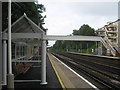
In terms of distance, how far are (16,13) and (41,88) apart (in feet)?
25.7

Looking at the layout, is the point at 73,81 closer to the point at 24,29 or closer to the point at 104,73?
the point at 24,29

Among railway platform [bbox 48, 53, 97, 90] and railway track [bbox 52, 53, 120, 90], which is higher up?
railway platform [bbox 48, 53, 97, 90]

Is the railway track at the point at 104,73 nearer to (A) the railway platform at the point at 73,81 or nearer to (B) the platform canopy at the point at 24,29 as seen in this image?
(A) the railway platform at the point at 73,81

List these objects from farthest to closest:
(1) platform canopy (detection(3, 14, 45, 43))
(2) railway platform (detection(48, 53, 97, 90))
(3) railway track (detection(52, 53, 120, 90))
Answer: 1. (3) railway track (detection(52, 53, 120, 90))
2. (2) railway platform (detection(48, 53, 97, 90))
3. (1) platform canopy (detection(3, 14, 45, 43))

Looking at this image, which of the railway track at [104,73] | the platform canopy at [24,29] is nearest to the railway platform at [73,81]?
the railway track at [104,73]

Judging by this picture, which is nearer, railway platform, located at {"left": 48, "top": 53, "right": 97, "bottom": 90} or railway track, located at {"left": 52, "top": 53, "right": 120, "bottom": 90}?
railway platform, located at {"left": 48, "top": 53, "right": 97, "bottom": 90}

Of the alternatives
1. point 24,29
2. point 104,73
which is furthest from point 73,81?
point 104,73

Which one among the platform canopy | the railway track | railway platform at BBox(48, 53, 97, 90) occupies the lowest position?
the railway track

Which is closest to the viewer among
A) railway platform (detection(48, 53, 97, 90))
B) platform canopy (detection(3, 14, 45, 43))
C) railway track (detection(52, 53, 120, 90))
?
platform canopy (detection(3, 14, 45, 43))

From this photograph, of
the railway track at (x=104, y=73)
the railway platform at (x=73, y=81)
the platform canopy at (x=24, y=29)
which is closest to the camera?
the platform canopy at (x=24, y=29)

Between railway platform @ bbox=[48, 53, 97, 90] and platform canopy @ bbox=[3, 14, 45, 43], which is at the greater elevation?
platform canopy @ bbox=[3, 14, 45, 43]

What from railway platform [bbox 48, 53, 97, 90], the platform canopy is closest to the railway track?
railway platform [bbox 48, 53, 97, 90]

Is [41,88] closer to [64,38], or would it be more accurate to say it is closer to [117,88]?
[64,38]

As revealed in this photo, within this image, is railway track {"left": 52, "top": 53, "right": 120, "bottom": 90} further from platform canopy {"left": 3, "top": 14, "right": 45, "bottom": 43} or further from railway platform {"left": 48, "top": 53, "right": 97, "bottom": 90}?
platform canopy {"left": 3, "top": 14, "right": 45, "bottom": 43}
